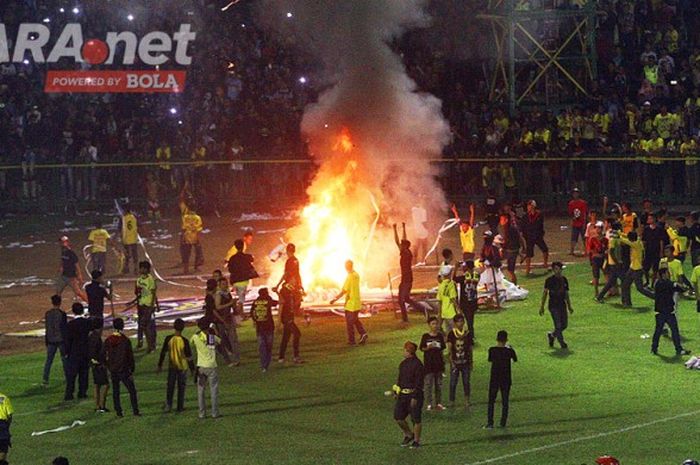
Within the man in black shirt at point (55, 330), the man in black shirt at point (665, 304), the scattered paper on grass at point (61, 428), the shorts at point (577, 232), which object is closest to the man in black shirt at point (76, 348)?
the man in black shirt at point (55, 330)

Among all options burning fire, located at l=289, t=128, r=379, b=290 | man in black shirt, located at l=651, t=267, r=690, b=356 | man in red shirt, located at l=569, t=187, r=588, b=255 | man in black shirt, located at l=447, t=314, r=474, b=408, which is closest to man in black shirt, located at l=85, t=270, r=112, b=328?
burning fire, located at l=289, t=128, r=379, b=290

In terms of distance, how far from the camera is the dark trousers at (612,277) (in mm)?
33812

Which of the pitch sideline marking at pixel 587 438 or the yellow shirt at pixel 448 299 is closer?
the pitch sideline marking at pixel 587 438

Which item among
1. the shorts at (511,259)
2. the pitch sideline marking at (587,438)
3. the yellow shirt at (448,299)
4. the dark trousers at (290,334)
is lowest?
the pitch sideline marking at (587,438)

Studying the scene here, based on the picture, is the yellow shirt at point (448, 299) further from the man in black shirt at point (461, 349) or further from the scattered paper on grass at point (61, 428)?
the scattered paper on grass at point (61, 428)

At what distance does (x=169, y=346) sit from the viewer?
25.7 metres

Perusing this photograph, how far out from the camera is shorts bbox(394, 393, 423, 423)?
74.4ft

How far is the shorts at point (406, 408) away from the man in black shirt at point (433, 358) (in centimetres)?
184

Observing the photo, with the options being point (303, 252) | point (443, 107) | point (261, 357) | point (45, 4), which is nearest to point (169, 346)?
point (261, 357)

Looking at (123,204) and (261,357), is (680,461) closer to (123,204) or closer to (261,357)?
(261,357)

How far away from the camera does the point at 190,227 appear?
40125 millimetres

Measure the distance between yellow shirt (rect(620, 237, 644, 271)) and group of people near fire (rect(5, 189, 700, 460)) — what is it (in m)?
0.03

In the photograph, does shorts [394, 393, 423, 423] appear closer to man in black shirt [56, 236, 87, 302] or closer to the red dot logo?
man in black shirt [56, 236, 87, 302]

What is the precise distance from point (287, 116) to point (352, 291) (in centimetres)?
2138
